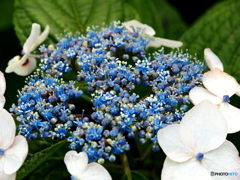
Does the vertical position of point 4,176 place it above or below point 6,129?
below

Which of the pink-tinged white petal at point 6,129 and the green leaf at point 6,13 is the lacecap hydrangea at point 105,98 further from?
the green leaf at point 6,13

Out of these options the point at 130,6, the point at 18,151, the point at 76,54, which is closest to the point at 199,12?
the point at 130,6

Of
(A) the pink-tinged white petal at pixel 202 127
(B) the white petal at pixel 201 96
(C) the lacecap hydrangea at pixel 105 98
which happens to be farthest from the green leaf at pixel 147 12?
(A) the pink-tinged white petal at pixel 202 127

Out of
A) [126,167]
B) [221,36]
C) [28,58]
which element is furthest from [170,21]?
[126,167]

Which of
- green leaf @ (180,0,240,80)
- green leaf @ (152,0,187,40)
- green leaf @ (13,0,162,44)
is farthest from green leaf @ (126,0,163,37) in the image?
green leaf @ (152,0,187,40)

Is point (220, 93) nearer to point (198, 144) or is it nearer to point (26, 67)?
point (198, 144)

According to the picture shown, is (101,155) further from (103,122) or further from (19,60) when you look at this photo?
(19,60)

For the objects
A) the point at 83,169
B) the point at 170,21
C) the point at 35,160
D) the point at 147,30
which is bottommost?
the point at 170,21
